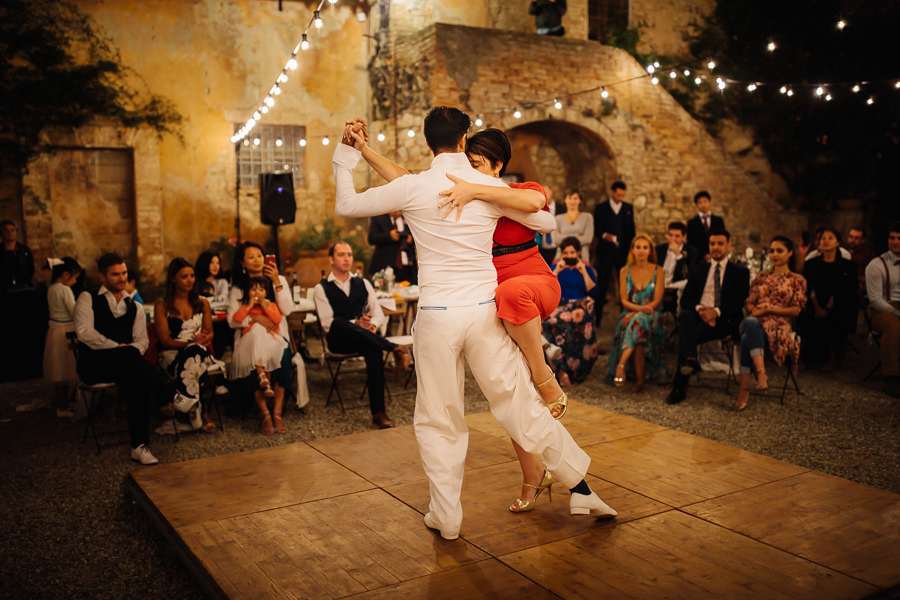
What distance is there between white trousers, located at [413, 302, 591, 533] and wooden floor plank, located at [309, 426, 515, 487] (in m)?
0.86

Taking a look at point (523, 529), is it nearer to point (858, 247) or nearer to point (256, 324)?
point (256, 324)

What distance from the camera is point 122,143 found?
405 inches

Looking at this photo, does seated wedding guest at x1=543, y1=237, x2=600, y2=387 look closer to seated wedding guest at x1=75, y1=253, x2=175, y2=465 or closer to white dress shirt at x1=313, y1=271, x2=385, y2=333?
white dress shirt at x1=313, y1=271, x2=385, y2=333

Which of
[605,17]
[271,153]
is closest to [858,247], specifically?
[605,17]

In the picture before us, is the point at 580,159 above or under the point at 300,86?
under

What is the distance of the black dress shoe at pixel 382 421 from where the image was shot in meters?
5.25

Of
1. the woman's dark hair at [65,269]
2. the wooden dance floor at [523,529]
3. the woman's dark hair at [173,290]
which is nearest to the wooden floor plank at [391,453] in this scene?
the wooden dance floor at [523,529]

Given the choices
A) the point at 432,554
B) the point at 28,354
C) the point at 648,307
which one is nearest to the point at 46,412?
the point at 28,354

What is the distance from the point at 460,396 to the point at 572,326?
378cm

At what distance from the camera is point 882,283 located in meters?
6.29

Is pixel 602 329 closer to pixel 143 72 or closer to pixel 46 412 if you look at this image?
pixel 46 412

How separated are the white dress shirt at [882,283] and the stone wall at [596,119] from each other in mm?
5453

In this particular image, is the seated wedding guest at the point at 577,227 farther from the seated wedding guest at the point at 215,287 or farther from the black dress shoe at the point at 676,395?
the seated wedding guest at the point at 215,287

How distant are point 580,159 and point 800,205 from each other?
14.4 ft
